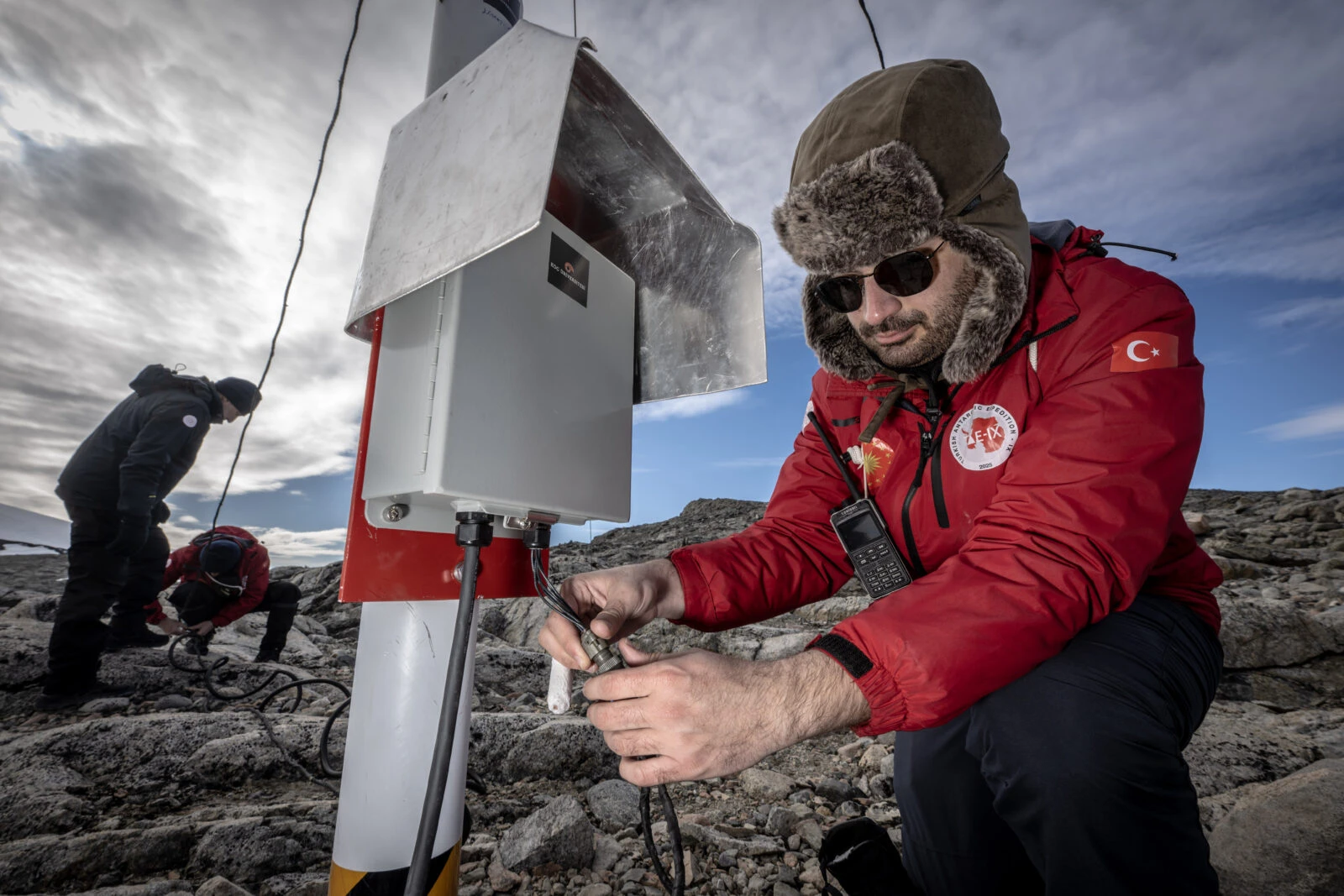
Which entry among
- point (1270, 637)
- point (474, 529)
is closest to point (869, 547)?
point (474, 529)

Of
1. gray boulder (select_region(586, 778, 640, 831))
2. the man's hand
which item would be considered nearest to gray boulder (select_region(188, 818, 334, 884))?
gray boulder (select_region(586, 778, 640, 831))

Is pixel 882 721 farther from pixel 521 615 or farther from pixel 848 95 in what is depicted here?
pixel 521 615

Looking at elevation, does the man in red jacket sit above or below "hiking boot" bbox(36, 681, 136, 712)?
above

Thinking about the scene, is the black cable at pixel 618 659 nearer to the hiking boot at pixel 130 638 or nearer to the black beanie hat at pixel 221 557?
the black beanie hat at pixel 221 557

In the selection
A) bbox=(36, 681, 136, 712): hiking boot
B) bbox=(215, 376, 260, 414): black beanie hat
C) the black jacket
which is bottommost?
bbox=(36, 681, 136, 712): hiking boot

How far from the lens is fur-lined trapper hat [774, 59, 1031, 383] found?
140cm

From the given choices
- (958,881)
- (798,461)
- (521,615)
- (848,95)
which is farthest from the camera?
(521,615)

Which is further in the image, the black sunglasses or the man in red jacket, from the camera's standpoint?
the black sunglasses

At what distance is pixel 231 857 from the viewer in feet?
5.06

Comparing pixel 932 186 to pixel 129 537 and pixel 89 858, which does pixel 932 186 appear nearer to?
pixel 89 858

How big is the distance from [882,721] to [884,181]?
1.17m

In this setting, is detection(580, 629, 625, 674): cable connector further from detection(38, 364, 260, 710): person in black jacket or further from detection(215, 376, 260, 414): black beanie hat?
detection(215, 376, 260, 414): black beanie hat

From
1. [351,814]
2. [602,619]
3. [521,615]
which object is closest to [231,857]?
[351,814]

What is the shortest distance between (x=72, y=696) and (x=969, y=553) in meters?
4.93
